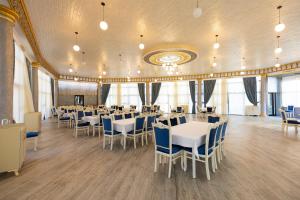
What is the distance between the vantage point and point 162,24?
14.4ft

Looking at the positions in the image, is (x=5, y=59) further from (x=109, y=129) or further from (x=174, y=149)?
(x=174, y=149)

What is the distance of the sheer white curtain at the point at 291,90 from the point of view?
1148 centimetres

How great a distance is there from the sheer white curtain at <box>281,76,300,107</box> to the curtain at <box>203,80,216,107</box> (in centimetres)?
558

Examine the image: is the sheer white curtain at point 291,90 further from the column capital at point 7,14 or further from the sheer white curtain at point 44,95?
the sheer white curtain at point 44,95

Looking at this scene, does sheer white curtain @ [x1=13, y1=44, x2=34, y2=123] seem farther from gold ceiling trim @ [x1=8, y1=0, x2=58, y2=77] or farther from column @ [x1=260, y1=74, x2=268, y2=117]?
column @ [x1=260, y1=74, x2=268, y2=117]

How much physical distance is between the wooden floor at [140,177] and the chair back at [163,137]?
0.60 metres

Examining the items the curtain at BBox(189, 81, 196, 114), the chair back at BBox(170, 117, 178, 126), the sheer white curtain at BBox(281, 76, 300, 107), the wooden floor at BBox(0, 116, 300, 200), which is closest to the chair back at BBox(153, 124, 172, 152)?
the wooden floor at BBox(0, 116, 300, 200)

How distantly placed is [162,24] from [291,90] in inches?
531

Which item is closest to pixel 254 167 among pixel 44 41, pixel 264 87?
pixel 44 41

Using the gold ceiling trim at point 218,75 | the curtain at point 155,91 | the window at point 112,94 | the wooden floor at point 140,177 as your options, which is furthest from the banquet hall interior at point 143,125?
the window at point 112,94

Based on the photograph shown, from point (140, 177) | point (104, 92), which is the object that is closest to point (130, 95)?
point (104, 92)

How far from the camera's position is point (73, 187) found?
2.55 metres

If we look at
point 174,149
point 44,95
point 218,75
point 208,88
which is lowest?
point 174,149

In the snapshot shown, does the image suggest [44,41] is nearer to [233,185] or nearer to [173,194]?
[173,194]
